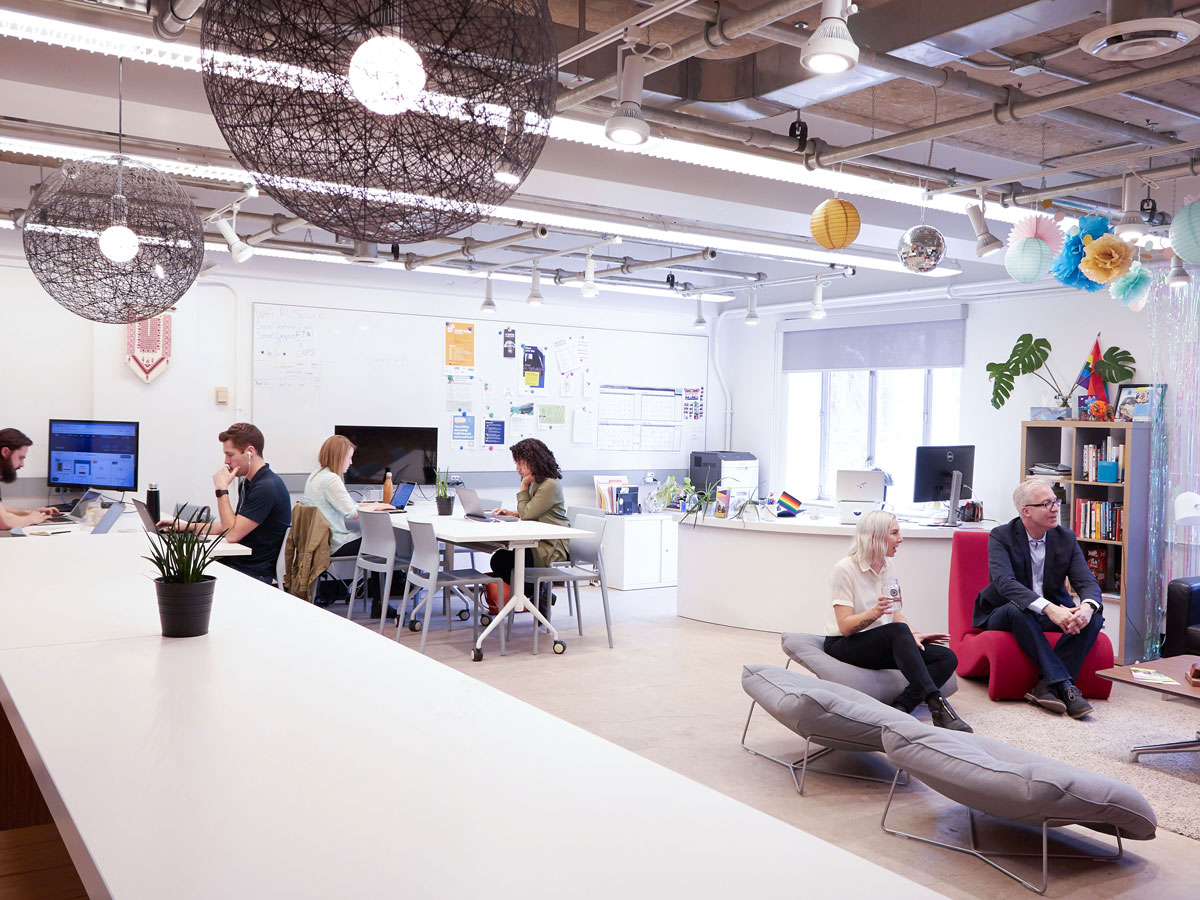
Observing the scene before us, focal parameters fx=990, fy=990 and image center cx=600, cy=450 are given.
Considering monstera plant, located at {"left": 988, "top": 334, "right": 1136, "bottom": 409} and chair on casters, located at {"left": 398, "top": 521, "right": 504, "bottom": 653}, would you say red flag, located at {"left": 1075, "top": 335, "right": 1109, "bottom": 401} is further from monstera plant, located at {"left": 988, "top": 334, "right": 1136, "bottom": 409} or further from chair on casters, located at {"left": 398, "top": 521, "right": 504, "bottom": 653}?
chair on casters, located at {"left": 398, "top": 521, "right": 504, "bottom": 653}

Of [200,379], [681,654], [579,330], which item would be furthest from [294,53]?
[579,330]

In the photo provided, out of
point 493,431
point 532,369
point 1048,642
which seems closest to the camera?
point 1048,642

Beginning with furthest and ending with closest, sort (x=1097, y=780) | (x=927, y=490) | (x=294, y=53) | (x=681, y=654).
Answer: (x=927, y=490) < (x=681, y=654) < (x=1097, y=780) < (x=294, y=53)

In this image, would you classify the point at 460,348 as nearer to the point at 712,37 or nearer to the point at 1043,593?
the point at 1043,593

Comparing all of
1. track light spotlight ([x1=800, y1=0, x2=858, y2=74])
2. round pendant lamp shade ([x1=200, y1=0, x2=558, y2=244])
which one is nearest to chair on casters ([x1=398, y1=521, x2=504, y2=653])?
track light spotlight ([x1=800, y1=0, x2=858, y2=74])

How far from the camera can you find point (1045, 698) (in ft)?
17.7

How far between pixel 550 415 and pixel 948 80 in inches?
259

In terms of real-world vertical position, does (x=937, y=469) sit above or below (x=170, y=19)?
below

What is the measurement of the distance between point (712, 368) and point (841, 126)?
574 centimetres

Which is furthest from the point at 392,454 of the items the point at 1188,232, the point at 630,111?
the point at 1188,232

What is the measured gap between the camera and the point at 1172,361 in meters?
7.21

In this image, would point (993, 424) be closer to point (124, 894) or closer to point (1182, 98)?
point (1182, 98)

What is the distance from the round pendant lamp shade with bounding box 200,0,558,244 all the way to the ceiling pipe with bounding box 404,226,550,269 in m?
5.10

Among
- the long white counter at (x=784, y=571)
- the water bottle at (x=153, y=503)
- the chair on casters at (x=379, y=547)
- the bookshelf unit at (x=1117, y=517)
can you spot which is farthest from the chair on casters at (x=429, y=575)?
the bookshelf unit at (x=1117, y=517)
